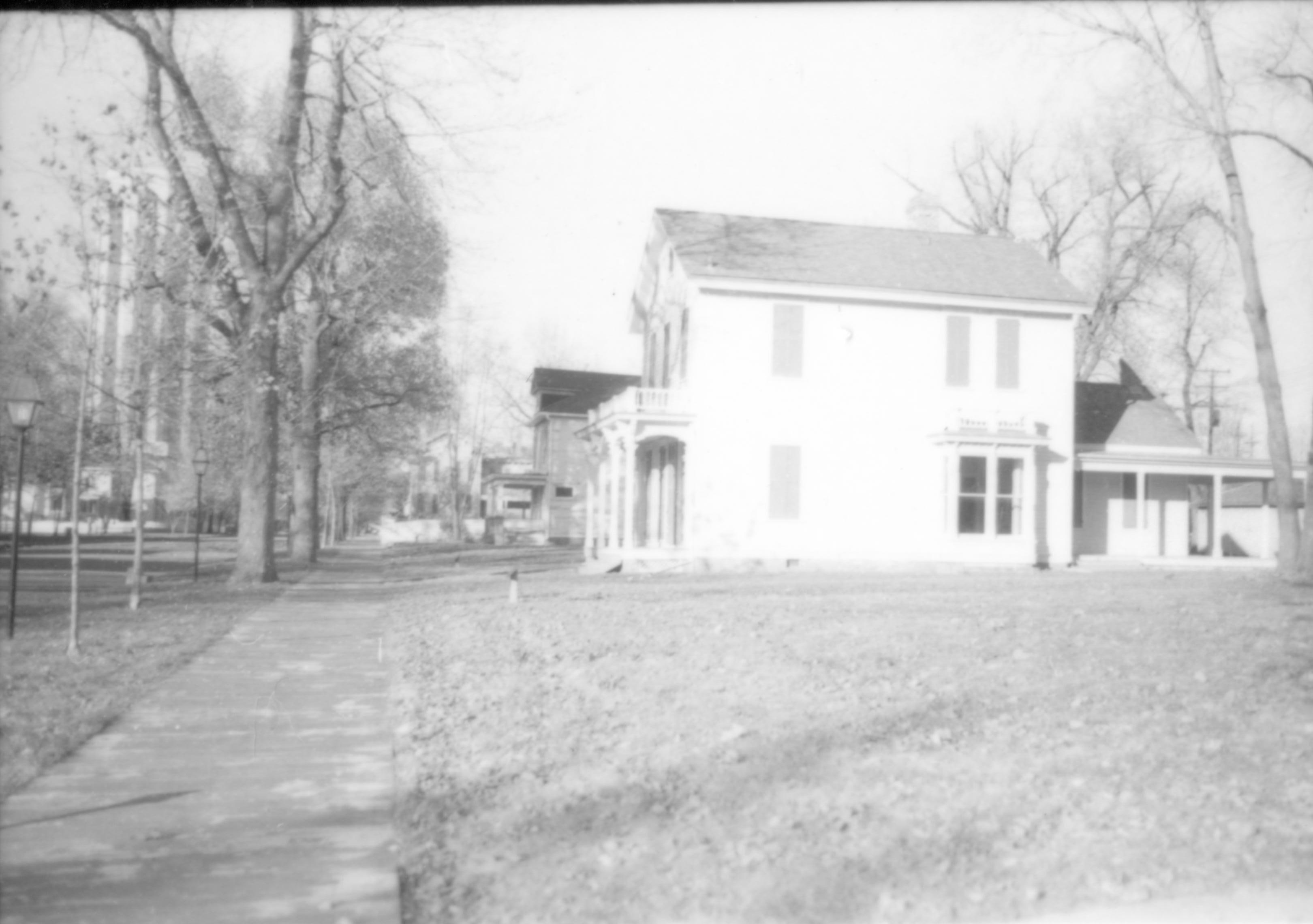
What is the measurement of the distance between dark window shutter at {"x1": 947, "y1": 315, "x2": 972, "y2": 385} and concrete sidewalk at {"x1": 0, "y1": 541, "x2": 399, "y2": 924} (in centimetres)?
1665

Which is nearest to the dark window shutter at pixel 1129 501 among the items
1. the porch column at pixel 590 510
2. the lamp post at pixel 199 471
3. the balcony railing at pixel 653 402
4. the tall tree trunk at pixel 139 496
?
the balcony railing at pixel 653 402

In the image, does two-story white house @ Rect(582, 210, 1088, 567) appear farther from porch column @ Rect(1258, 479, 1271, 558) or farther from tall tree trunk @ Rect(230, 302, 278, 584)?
porch column @ Rect(1258, 479, 1271, 558)

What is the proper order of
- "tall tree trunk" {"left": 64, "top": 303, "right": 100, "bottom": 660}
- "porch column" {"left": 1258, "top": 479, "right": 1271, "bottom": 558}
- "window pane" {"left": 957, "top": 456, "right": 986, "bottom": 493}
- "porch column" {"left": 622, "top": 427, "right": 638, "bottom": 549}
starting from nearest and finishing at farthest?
"tall tree trunk" {"left": 64, "top": 303, "right": 100, "bottom": 660}
"porch column" {"left": 622, "top": 427, "right": 638, "bottom": 549}
"window pane" {"left": 957, "top": 456, "right": 986, "bottom": 493}
"porch column" {"left": 1258, "top": 479, "right": 1271, "bottom": 558}

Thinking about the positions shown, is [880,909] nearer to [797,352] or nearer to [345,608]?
[345,608]

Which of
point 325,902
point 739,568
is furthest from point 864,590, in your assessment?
point 325,902

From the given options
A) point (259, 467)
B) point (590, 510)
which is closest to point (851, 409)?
point (590, 510)

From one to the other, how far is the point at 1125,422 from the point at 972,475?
5609 millimetres

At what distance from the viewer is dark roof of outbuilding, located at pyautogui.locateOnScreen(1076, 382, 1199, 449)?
87.9 feet

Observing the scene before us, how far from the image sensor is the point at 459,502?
55938 mm

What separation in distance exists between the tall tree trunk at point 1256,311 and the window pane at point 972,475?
5940mm

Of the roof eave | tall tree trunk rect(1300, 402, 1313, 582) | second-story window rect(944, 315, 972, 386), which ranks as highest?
the roof eave

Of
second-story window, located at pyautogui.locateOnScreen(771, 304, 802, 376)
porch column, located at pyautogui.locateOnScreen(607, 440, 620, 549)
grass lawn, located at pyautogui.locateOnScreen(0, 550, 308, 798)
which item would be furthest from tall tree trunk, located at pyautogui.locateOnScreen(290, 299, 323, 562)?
second-story window, located at pyautogui.locateOnScreen(771, 304, 802, 376)

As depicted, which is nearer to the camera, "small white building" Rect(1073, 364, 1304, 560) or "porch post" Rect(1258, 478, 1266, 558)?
"small white building" Rect(1073, 364, 1304, 560)

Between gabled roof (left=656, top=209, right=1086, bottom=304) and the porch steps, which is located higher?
gabled roof (left=656, top=209, right=1086, bottom=304)
